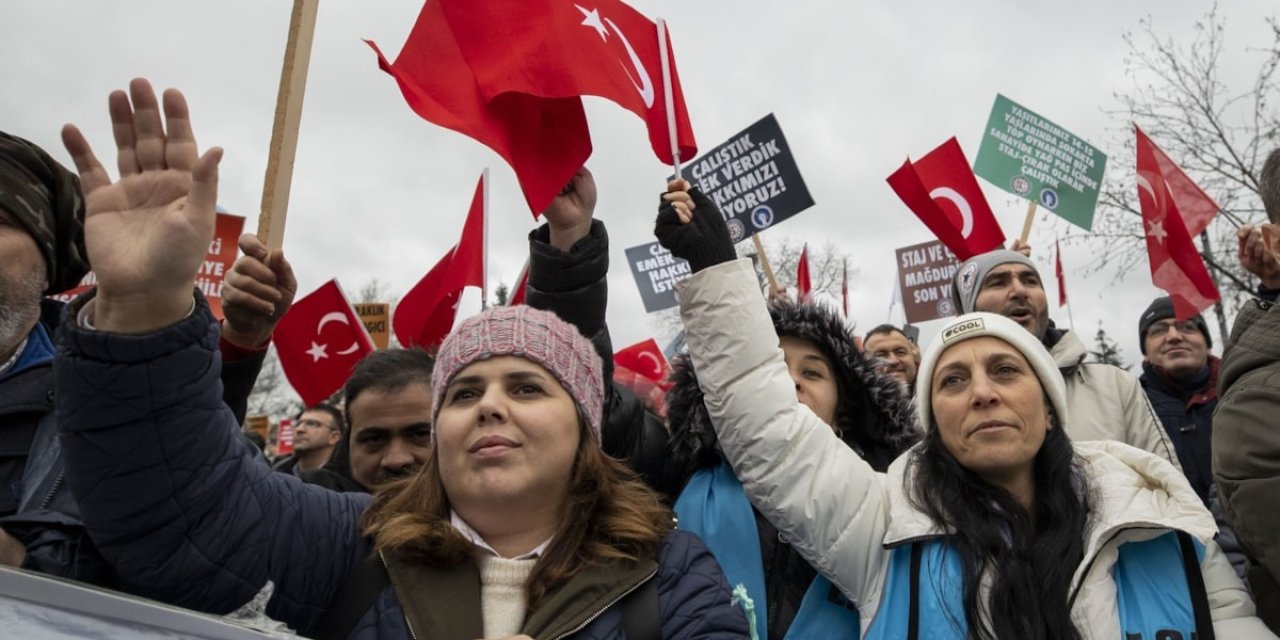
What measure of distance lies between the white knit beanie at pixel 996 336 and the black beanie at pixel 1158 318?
300cm

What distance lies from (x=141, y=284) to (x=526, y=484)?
0.80m

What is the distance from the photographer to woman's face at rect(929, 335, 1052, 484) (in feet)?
7.48

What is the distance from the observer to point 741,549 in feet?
7.83

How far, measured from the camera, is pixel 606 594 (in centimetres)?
171

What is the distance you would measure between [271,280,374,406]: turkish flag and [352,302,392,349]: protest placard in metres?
1.67

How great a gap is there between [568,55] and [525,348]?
1179 millimetres

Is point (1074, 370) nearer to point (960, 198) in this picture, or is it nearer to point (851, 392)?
point (851, 392)

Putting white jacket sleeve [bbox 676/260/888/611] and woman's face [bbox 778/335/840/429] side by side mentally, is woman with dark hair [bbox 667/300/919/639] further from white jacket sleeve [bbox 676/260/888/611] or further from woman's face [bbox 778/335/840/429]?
white jacket sleeve [bbox 676/260/888/611]

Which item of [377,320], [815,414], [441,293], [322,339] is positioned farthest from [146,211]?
[377,320]

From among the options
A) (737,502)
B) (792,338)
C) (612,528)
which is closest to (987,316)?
(792,338)

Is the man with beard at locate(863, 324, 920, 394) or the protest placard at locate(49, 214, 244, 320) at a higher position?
the protest placard at locate(49, 214, 244, 320)

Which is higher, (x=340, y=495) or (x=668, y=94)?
(x=668, y=94)

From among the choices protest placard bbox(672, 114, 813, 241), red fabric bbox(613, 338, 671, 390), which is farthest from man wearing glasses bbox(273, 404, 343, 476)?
protest placard bbox(672, 114, 813, 241)

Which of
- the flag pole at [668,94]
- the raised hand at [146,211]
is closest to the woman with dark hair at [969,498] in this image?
the flag pole at [668,94]
